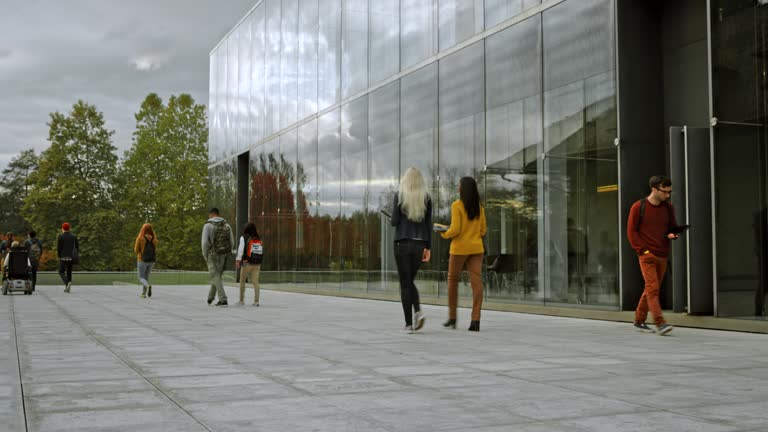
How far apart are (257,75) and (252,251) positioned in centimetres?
1548

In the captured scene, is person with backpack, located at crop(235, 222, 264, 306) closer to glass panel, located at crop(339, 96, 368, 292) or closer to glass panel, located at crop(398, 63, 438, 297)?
glass panel, located at crop(398, 63, 438, 297)

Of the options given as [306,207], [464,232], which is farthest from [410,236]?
[306,207]

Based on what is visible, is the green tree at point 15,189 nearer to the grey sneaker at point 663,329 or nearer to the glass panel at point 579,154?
the glass panel at point 579,154

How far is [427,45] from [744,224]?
367 inches

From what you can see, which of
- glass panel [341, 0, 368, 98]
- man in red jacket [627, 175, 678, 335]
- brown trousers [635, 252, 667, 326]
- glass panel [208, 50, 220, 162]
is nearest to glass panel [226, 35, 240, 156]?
glass panel [208, 50, 220, 162]

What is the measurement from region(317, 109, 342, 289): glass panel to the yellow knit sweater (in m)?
12.9

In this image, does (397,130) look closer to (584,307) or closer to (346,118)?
(346,118)

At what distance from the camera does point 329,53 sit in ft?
76.0

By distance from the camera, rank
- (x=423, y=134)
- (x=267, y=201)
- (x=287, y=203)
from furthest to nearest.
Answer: (x=267, y=201), (x=287, y=203), (x=423, y=134)

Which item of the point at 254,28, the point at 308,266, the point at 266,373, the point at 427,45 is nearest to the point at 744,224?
the point at 266,373

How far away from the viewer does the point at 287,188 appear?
26.7 m

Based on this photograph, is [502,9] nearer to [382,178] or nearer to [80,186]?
[382,178]

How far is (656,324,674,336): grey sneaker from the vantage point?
876cm

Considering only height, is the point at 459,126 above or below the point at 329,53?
below
